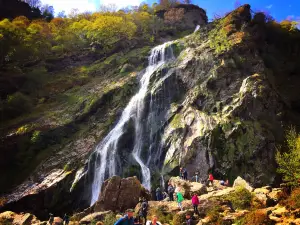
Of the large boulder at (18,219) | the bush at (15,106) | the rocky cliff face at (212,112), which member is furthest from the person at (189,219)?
the bush at (15,106)

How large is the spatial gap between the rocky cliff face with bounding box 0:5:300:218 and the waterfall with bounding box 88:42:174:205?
77 centimetres

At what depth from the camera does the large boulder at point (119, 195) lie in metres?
23.7

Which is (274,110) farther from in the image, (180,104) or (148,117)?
(148,117)

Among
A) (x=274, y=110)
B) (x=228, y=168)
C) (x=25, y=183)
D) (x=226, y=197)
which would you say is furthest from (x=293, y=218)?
(x=25, y=183)

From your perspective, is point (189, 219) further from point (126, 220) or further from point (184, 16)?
point (184, 16)

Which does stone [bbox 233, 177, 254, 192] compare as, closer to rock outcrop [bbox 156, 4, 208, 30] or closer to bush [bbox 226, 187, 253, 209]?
bush [bbox 226, 187, 253, 209]

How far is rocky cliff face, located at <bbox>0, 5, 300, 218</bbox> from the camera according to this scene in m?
33.2

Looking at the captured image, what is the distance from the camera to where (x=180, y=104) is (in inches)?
1618

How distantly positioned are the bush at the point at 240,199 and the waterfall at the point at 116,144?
14365mm

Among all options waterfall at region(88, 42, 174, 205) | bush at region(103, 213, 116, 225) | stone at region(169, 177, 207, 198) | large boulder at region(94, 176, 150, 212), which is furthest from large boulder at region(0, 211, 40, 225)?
stone at region(169, 177, 207, 198)

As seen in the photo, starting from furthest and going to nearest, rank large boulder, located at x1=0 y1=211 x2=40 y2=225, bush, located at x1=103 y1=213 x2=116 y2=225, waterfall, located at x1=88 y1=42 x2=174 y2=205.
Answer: waterfall, located at x1=88 y1=42 x2=174 y2=205 < large boulder, located at x1=0 y1=211 x2=40 y2=225 < bush, located at x1=103 y1=213 x2=116 y2=225

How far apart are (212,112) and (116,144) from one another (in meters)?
13.2

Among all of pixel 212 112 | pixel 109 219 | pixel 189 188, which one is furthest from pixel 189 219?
pixel 212 112

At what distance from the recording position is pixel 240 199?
19.3 meters
